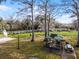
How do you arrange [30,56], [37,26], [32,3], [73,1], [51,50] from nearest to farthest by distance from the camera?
[30,56], [51,50], [73,1], [32,3], [37,26]

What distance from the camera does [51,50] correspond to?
1560cm

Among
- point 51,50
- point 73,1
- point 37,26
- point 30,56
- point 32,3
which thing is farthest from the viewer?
point 37,26

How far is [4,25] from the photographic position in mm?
43188

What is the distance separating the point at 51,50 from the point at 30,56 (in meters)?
2.00

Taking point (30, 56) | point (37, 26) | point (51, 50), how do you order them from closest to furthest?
point (30, 56), point (51, 50), point (37, 26)

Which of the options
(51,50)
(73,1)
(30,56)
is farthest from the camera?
(73,1)

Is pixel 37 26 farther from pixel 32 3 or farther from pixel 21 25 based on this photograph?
pixel 32 3

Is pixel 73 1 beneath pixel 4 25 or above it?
above

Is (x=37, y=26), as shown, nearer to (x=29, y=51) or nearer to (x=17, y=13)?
(x=17, y=13)

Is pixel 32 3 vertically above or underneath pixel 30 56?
above

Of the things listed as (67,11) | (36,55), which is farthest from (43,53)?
(67,11)

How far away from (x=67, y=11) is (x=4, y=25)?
1038 inches

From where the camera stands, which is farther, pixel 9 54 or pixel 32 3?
pixel 32 3

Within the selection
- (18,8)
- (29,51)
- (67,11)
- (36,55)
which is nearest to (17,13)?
(18,8)
